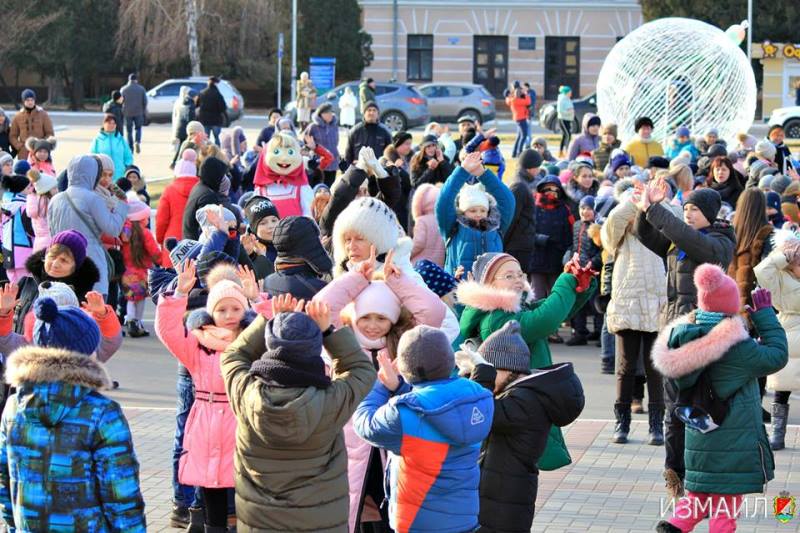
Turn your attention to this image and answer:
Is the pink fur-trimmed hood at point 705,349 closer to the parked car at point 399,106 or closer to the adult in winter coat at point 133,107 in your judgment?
the adult in winter coat at point 133,107

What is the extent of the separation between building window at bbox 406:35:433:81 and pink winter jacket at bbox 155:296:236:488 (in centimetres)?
5217

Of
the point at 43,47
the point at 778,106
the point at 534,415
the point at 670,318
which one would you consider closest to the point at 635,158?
the point at 670,318

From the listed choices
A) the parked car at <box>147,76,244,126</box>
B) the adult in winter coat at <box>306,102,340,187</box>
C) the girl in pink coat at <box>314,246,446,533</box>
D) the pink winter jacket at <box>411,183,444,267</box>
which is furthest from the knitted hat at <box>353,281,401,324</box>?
the parked car at <box>147,76,244,126</box>

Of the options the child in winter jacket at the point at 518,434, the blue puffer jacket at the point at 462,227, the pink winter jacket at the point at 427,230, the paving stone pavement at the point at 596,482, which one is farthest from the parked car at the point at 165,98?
the child in winter jacket at the point at 518,434

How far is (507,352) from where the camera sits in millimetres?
6242

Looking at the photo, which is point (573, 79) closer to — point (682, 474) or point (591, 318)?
point (591, 318)

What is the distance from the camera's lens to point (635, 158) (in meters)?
18.0

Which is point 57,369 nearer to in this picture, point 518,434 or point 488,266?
point 518,434

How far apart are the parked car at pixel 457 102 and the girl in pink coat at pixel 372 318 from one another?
120ft

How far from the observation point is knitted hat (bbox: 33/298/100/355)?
551 centimetres

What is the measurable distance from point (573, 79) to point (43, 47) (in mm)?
21204

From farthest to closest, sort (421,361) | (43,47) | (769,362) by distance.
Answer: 1. (43,47)
2. (769,362)
3. (421,361)

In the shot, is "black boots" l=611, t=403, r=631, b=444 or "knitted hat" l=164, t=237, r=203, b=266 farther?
"black boots" l=611, t=403, r=631, b=444

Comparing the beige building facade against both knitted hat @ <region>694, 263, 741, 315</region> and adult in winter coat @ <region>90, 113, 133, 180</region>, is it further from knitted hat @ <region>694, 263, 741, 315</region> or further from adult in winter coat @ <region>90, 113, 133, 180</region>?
knitted hat @ <region>694, 263, 741, 315</region>
